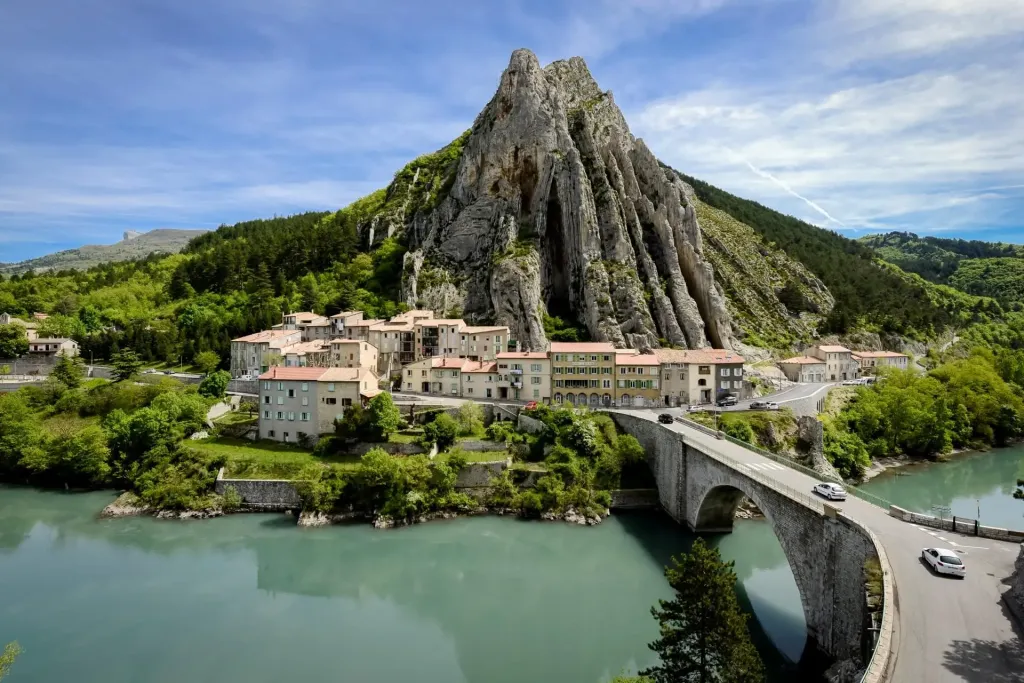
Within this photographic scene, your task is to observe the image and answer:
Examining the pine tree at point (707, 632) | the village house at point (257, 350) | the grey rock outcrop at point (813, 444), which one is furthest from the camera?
the village house at point (257, 350)

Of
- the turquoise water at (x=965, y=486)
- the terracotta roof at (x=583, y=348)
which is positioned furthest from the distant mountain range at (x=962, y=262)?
the terracotta roof at (x=583, y=348)

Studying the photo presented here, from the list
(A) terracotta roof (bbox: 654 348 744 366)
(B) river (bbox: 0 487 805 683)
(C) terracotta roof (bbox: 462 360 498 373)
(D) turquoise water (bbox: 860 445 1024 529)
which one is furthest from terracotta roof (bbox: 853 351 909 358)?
(C) terracotta roof (bbox: 462 360 498 373)

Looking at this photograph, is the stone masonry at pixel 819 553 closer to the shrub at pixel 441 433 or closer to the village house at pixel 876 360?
the shrub at pixel 441 433

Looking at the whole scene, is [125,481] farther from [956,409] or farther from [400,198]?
[956,409]

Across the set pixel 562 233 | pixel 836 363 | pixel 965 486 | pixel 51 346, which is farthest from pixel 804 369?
pixel 51 346

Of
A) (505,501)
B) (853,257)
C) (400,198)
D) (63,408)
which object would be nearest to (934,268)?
(853,257)

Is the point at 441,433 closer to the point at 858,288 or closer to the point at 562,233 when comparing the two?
the point at 562,233
